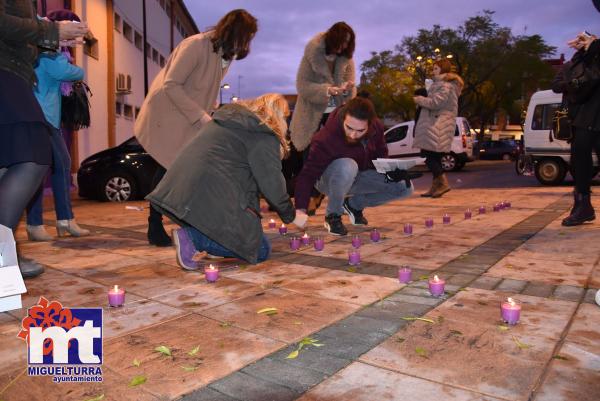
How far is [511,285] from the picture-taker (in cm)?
338

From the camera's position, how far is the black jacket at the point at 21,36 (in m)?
3.07

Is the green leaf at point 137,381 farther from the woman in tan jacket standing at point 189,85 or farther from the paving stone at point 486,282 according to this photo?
the woman in tan jacket standing at point 189,85

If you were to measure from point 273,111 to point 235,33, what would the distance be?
964 mm

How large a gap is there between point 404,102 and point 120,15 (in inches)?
1215

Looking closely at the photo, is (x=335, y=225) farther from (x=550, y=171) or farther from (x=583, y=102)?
(x=550, y=171)

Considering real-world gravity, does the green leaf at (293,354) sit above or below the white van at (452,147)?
below

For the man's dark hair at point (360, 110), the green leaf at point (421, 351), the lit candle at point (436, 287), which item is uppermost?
the man's dark hair at point (360, 110)

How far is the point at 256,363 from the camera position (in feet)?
7.20

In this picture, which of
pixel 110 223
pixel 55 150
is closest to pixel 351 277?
pixel 55 150

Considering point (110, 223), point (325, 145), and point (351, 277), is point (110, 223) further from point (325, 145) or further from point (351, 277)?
point (351, 277)

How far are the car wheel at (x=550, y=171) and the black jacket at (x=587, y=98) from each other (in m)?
7.90

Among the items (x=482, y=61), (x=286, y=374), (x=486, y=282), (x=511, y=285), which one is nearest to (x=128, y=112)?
(x=486, y=282)

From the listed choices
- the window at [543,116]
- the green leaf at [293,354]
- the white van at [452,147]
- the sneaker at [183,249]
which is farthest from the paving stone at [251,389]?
the white van at [452,147]

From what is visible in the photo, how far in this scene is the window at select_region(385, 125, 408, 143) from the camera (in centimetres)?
2023
